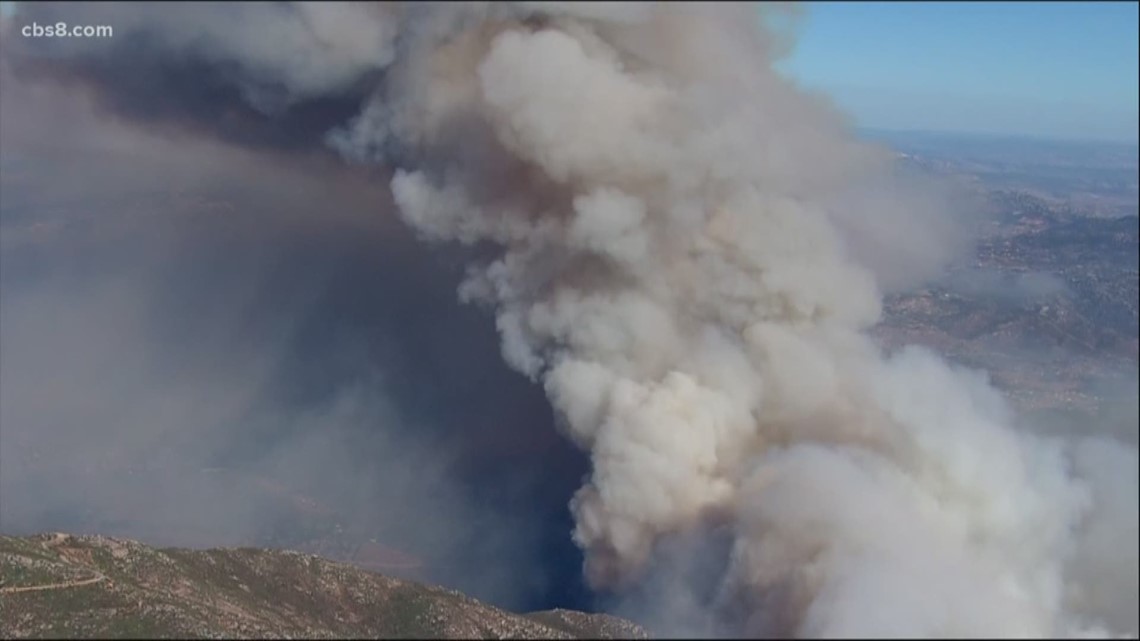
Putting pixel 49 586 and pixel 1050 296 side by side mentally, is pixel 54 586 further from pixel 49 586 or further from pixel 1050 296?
pixel 1050 296

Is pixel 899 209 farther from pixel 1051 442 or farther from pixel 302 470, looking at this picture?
pixel 302 470

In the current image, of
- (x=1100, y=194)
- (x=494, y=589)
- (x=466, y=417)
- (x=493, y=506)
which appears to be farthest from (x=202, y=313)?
(x=1100, y=194)

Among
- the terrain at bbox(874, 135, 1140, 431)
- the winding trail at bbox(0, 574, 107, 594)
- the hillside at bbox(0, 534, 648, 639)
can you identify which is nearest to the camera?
the terrain at bbox(874, 135, 1140, 431)

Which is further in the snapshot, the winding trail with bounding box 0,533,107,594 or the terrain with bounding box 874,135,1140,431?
the winding trail with bounding box 0,533,107,594

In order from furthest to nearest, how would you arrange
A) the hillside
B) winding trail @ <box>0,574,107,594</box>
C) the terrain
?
winding trail @ <box>0,574,107,594</box> < the hillside < the terrain

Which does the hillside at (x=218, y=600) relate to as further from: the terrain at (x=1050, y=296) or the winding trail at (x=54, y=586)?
the terrain at (x=1050, y=296)

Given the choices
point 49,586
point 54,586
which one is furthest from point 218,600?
point 49,586

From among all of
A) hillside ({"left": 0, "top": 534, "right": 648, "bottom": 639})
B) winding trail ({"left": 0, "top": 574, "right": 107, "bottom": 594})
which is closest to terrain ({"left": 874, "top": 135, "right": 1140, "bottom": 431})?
hillside ({"left": 0, "top": 534, "right": 648, "bottom": 639})

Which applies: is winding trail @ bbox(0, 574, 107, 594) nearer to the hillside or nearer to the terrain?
the hillside
